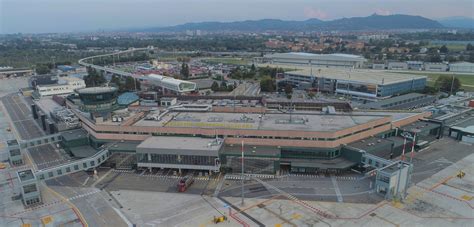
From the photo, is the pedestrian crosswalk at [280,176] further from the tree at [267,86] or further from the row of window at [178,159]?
the tree at [267,86]

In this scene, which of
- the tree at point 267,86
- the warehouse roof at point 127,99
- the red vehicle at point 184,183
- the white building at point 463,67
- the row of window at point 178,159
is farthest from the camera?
the white building at point 463,67

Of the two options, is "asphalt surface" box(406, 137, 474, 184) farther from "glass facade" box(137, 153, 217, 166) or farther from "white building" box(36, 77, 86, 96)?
"white building" box(36, 77, 86, 96)

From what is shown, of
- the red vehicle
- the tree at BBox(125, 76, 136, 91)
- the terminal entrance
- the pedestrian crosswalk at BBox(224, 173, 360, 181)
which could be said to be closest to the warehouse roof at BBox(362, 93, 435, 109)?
the pedestrian crosswalk at BBox(224, 173, 360, 181)

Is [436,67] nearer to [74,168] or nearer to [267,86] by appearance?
[267,86]

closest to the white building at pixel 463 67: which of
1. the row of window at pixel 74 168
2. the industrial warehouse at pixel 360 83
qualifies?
the industrial warehouse at pixel 360 83

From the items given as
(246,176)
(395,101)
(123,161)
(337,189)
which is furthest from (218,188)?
(395,101)

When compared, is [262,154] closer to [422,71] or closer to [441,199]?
[441,199]

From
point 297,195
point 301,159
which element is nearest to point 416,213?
point 297,195
